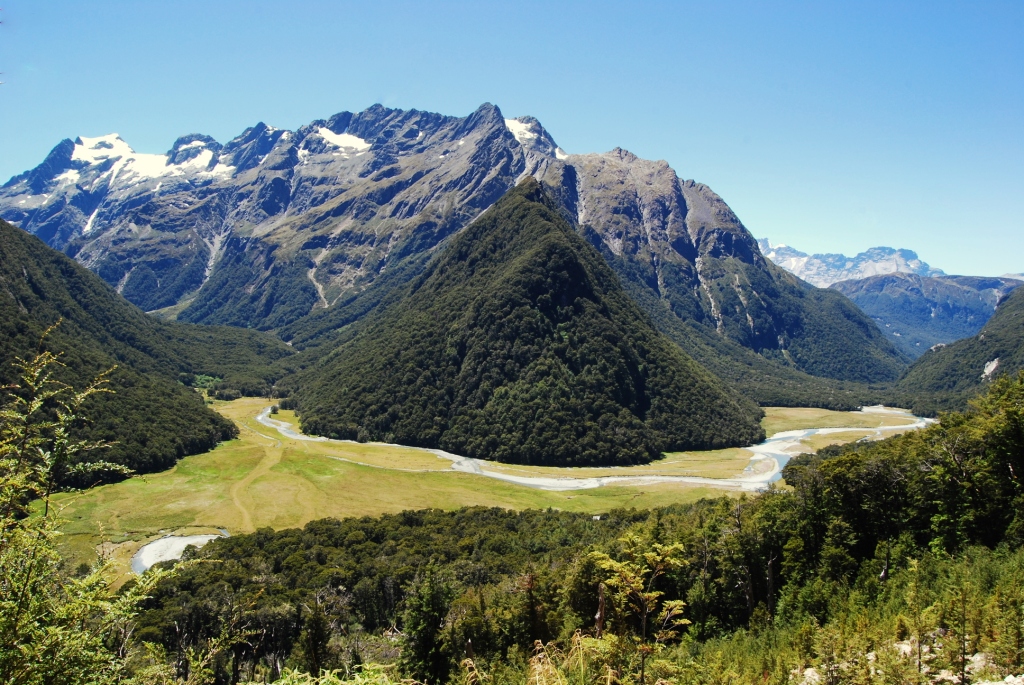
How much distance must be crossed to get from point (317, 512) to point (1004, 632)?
109277 mm

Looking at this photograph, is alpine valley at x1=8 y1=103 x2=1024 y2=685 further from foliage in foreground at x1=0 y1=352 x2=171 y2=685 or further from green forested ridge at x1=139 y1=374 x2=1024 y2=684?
green forested ridge at x1=139 y1=374 x2=1024 y2=684

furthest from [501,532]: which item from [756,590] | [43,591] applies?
[43,591]

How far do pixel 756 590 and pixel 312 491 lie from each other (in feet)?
321

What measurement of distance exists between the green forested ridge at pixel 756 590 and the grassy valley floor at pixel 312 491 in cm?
2833

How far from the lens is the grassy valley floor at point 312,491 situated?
102m

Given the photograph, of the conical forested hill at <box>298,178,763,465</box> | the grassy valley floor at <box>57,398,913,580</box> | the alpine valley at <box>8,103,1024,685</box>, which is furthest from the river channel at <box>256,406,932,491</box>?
the conical forested hill at <box>298,178,763,465</box>

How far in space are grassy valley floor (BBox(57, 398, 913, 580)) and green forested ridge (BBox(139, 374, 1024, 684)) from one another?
28328 mm

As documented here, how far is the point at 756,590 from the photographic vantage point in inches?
1975

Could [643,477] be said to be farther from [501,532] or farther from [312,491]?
[312,491]

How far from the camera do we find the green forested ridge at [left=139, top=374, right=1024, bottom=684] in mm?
21500

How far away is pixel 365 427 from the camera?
180 meters

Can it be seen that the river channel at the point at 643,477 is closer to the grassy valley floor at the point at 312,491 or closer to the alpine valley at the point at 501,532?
the alpine valley at the point at 501,532

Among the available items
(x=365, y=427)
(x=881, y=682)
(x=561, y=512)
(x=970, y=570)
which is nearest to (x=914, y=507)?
(x=970, y=570)

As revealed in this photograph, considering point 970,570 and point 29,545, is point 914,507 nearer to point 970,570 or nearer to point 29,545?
point 970,570
